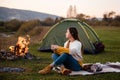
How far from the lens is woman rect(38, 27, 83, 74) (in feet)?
23.4

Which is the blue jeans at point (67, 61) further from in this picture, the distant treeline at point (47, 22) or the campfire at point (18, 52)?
the distant treeline at point (47, 22)

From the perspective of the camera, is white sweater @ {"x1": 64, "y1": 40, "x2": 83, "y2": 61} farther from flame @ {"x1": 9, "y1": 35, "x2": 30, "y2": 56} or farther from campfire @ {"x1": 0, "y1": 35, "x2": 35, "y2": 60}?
flame @ {"x1": 9, "y1": 35, "x2": 30, "y2": 56}

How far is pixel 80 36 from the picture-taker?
41.6ft

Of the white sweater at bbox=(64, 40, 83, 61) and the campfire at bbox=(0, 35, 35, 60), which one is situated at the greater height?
the white sweater at bbox=(64, 40, 83, 61)

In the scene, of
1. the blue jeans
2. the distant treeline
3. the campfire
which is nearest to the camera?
the blue jeans

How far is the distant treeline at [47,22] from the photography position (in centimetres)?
2323

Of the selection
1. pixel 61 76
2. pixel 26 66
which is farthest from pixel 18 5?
pixel 61 76

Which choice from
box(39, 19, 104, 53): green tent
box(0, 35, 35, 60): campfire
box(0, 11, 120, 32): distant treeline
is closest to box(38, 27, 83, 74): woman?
box(0, 35, 35, 60): campfire

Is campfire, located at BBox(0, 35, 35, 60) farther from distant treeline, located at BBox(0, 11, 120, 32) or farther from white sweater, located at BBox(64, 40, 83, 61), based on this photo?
distant treeline, located at BBox(0, 11, 120, 32)

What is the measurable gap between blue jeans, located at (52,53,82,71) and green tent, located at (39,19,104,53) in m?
5.02

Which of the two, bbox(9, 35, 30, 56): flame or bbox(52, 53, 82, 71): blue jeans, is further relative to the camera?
bbox(9, 35, 30, 56): flame

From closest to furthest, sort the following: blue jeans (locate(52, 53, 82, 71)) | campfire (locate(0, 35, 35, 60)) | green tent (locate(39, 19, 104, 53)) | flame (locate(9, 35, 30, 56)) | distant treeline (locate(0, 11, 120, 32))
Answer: blue jeans (locate(52, 53, 82, 71)) → campfire (locate(0, 35, 35, 60)) → flame (locate(9, 35, 30, 56)) → green tent (locate(39, 19, 104, 53)) → distant treeline (locate(0, 11, 120, 32))

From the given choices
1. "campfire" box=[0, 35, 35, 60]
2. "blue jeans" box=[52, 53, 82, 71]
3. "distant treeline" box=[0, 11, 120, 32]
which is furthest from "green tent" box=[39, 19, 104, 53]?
"distant treeline" box=[0, 11, 120, 32]

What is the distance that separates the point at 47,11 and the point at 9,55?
566 inches
